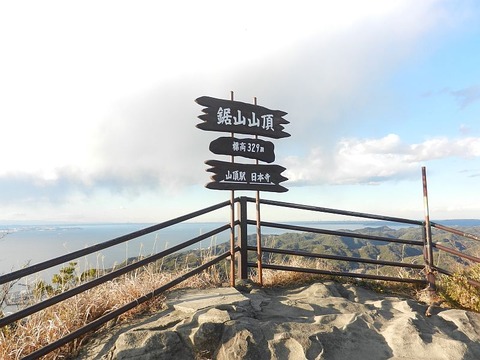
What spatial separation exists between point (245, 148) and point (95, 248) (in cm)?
281

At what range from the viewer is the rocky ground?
3.13 m

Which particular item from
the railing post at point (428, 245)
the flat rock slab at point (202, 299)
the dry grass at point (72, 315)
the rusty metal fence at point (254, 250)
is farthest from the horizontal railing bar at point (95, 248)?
the railing post at point (428, 245)

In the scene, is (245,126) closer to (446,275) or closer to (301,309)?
(301,309)

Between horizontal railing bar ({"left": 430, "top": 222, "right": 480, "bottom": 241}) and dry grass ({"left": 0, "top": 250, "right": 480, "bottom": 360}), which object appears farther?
horizontal railing bar ({"left": 430, "top": 222, "right": 480, "bottom": 241})

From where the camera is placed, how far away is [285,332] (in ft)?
11.0

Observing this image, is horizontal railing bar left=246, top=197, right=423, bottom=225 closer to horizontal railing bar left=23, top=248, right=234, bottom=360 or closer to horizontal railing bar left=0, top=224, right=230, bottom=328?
horizontal railing bar left=0, top=224, right=230, bottom=328

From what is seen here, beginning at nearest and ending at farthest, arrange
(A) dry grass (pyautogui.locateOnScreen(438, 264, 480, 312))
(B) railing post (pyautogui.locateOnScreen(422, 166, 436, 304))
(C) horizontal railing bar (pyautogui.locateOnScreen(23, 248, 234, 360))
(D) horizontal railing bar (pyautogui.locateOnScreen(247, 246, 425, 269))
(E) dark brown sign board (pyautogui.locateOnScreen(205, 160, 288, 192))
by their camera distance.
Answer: (C) horizontal railing bar (pyautogui.locateOnScreen(23, 248, 234, 360))
(A) dry grass (pyautogui.locateOnScreen(438, 264, 480, 312))
(E) dark brown sign board (pyautogui.locateOnScreen(205, 160, 288, 192))
(D) horizontal railing bar (pyautogui.locateOnScreen(247, 246, 425, 269))
(B) railing post (pyautogui.locateOnScreen(422, 166, 436, 304))

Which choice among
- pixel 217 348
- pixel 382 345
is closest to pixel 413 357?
pixel 382 345

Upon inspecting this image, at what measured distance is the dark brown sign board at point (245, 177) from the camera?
5219mm

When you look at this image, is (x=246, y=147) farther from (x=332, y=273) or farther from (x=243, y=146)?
(x=332, y=273)

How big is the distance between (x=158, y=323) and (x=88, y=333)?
0.82 metres

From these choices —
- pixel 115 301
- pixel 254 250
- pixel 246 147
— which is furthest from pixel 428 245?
pixel 115 301

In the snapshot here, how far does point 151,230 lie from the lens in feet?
14.5

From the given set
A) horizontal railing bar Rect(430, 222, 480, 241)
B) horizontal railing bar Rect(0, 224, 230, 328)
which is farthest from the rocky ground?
horizontal railing bar Rect(430, 222, 480, 241)
